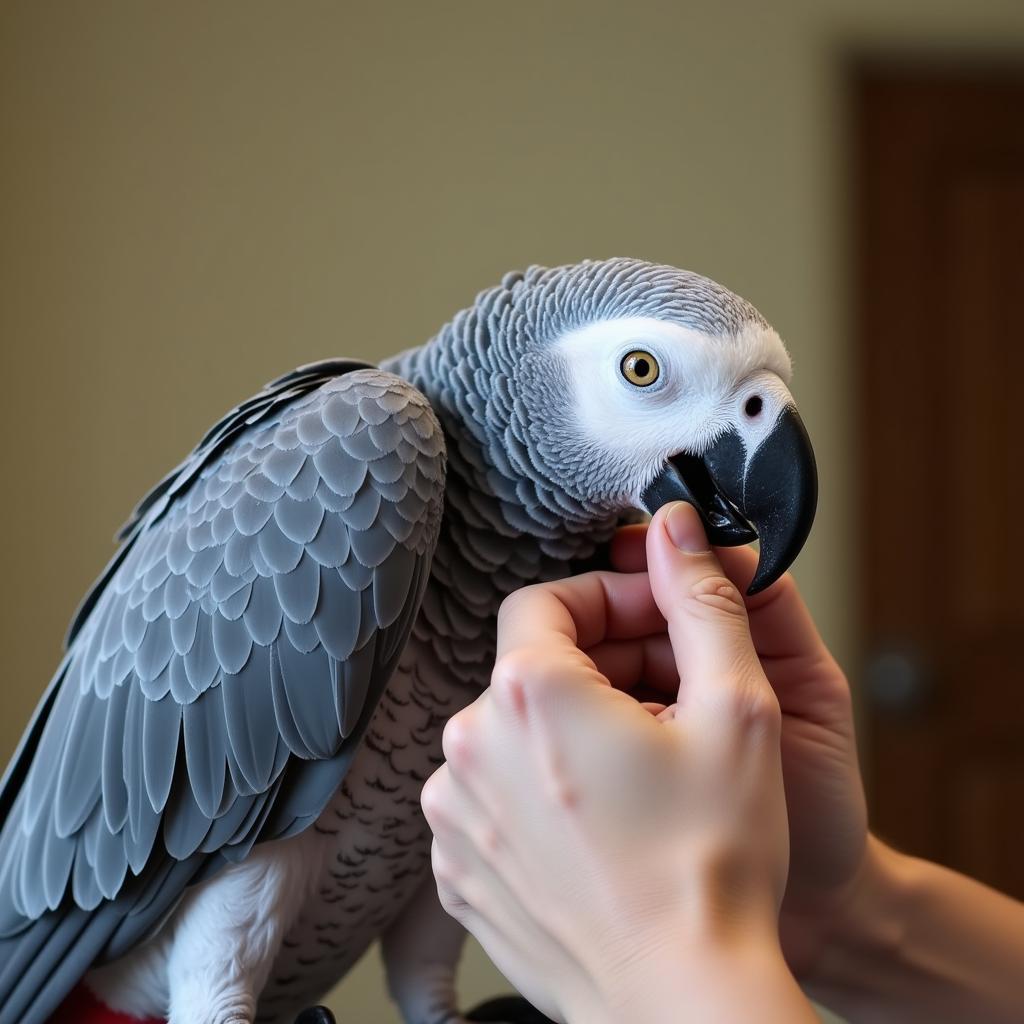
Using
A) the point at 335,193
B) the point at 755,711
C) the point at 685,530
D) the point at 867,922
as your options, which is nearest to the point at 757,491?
the point at 685,530

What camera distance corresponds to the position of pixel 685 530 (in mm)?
637

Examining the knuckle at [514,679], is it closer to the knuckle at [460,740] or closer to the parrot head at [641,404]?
the knuckle at [460,740]

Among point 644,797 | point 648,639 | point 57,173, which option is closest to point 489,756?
point 644,797

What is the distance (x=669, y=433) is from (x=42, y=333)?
5.08ft

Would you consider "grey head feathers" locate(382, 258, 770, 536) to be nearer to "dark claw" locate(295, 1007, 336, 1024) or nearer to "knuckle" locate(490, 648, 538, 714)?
"knuckle" locate(490, 648, 538, 714)

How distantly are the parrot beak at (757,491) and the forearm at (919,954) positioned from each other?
323 millimetres

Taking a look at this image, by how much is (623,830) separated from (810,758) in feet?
0.98

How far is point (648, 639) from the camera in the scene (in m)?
0.72

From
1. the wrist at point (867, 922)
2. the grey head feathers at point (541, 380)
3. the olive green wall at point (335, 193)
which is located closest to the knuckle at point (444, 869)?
the grey head feathers at point (541, 380)

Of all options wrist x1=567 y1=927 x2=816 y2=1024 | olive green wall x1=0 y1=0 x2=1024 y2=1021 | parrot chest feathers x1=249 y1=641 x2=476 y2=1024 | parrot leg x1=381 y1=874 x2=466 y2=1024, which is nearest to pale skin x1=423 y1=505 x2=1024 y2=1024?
wrist x1=567 y1=927 x2=816 y2=1024

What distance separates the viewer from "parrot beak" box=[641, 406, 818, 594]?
64 cm

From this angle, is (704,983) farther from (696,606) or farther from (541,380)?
(541,380)

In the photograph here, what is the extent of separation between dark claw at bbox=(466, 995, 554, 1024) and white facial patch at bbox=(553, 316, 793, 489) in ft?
1.38

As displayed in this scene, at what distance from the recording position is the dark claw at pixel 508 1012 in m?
0.82
